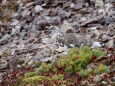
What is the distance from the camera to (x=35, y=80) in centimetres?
→ 978

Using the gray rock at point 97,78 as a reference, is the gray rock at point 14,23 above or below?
below

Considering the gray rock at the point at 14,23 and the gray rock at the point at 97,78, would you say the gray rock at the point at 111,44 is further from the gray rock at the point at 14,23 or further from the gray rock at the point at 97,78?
the gray rock at the point at 14,23

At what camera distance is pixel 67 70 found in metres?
10.2

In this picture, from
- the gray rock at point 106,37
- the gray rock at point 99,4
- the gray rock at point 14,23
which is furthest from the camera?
the gray rock at point 14,23

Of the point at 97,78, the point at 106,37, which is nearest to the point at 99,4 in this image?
the point at 106,37

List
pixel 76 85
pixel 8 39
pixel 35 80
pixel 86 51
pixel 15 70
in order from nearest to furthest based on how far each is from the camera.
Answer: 1. pixel 76 85
2. pixel 35 80
3. pixel 86 51
4. pixel 15 70
5. pixel 8 39

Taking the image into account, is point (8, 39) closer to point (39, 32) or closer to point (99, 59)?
point (39, 32)

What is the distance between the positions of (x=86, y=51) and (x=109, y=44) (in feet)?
3.35

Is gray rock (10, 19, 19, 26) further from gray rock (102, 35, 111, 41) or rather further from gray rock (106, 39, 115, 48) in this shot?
gray rock (106, 39, 115, 48)

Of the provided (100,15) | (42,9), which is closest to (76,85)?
(100,15)

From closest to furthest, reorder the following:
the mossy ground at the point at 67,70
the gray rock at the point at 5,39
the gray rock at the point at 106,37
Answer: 1. the mossy ground at the point at 67,70
2. the gray rock at the point at 106,37
3. the gray rock at the point at 5,39

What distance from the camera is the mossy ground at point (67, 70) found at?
9.48 m

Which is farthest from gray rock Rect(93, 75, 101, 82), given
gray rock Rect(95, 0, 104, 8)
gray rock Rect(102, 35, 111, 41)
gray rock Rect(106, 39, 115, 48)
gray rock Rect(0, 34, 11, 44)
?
gray rock Rect(0, 34, 11, 44)

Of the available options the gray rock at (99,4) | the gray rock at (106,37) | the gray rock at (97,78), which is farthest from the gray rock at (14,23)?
the gray rock at (97,78)
